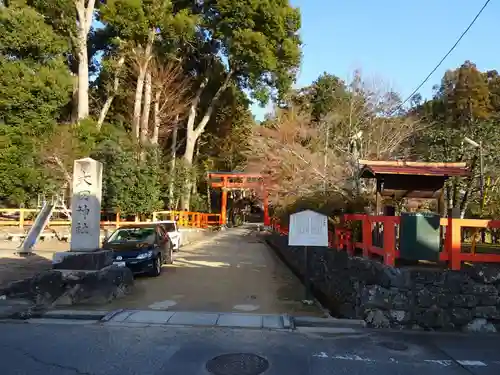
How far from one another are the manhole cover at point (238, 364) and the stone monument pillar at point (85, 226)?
5094 millimetres

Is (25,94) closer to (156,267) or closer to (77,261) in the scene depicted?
(156,267)

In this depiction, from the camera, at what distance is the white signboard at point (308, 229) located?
9430 millimetres

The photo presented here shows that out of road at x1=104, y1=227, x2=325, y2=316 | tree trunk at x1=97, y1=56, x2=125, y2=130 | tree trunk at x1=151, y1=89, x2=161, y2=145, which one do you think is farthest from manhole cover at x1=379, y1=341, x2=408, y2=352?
tree trunk at x1=151, y1=89, x2=161, y2=145

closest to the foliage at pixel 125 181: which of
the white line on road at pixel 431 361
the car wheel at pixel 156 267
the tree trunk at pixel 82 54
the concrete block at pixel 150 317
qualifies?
the tree trunk at pixel 82 54

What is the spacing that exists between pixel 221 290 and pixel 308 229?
2.81 meters

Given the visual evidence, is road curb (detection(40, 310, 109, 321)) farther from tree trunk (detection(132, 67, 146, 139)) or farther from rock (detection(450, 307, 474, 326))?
tree trunk (detection(132, 67, 146, 139))

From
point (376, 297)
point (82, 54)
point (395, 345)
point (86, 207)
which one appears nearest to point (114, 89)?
point (82, 54)

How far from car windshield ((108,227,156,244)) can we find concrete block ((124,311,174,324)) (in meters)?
6.02

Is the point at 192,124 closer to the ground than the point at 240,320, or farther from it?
farther from it

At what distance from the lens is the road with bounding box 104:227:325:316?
9.15 meters

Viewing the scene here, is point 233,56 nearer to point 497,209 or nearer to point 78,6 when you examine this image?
point 78,6

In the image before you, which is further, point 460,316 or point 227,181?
point 227,181

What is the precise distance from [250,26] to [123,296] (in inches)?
1085

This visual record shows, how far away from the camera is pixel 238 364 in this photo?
5.44m
